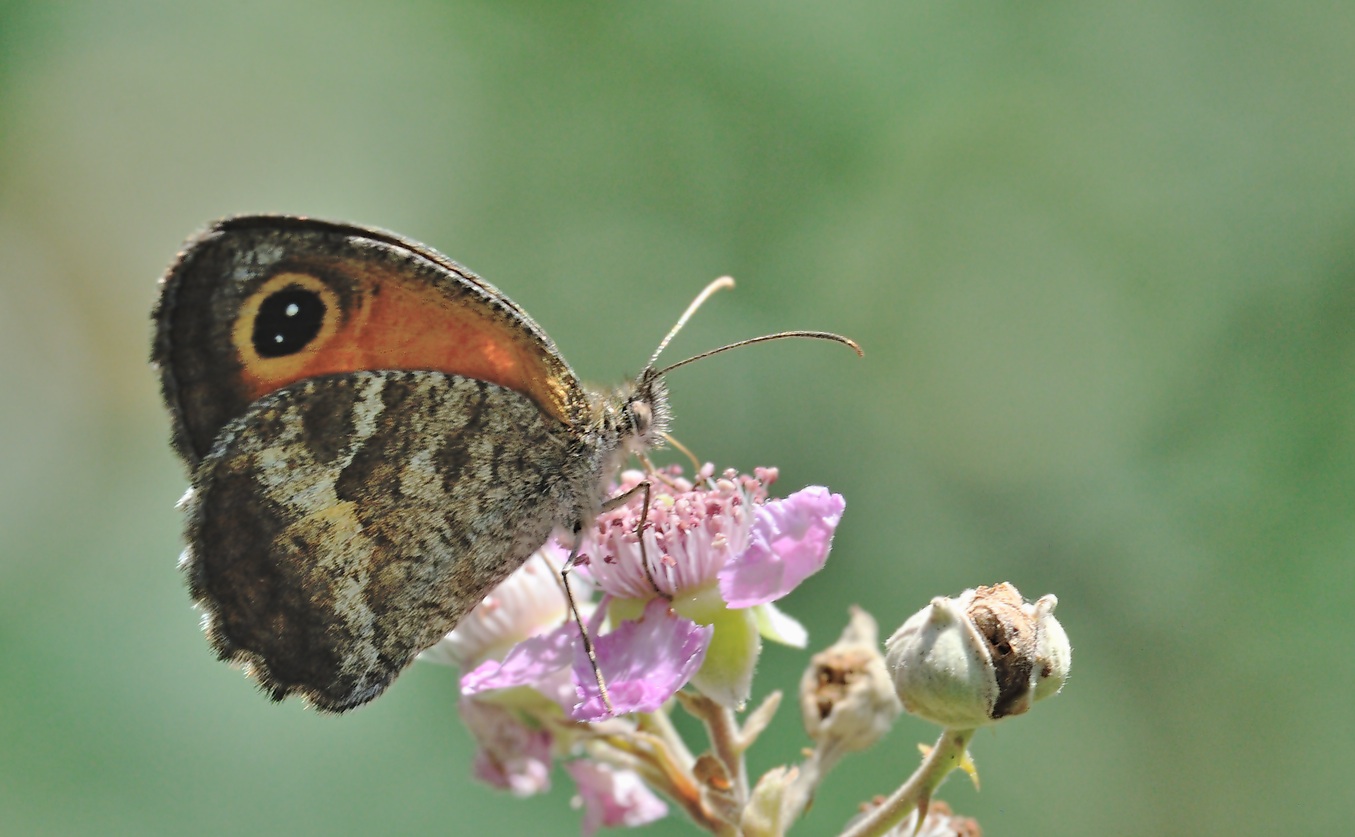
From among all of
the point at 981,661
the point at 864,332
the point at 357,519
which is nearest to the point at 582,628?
the point at 357,519

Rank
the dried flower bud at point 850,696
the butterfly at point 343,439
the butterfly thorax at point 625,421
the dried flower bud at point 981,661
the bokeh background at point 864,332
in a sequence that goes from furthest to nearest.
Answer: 1. the bokeh background at point 864,332
2. the butterfly thorax at point 625,421
3. the dried flower bud at point 850,696
4. the butterfly at point 343,439
5. the dried flower bud at point 981,661

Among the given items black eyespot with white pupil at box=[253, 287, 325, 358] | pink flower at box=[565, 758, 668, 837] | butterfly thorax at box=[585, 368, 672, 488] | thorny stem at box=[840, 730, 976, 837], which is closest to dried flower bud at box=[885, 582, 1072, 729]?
thorny stem at box=[840, 730, 976, 837]

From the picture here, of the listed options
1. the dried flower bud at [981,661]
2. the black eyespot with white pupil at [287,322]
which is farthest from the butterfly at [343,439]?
the dried flower bud at [981,661]

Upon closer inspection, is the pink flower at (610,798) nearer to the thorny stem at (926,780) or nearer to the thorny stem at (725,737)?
the thorny stem at (725,737)

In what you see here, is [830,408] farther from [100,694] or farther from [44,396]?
[44,396]

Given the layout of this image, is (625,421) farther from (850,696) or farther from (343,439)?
(850,696)


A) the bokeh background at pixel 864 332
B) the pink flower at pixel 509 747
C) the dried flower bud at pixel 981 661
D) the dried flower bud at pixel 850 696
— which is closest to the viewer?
the dried flower bud at pixel 981 661
